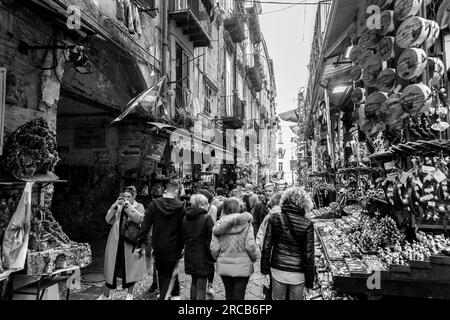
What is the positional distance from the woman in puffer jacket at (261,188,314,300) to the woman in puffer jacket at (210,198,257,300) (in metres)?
0.33

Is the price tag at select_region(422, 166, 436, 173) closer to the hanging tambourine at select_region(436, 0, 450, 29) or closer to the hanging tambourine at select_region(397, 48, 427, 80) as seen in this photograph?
the hanging tambourine at select_region(397, 48, 427, 80)

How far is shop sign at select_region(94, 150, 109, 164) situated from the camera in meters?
9.46

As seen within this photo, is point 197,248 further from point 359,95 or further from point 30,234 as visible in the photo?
point 359,95

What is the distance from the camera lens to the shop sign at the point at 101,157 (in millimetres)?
9461

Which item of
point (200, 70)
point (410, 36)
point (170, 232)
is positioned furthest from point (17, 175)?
point (200, 70)

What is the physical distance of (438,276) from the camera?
3.36m

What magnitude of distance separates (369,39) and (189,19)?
736cm

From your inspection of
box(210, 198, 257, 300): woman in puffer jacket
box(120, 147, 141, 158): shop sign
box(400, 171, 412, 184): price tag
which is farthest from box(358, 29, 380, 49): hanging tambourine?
box(120, 147, 141, 158): shop sign

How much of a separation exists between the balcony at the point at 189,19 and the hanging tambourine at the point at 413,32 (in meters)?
8.13

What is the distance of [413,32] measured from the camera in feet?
13.6

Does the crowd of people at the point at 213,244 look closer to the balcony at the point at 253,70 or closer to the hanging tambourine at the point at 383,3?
the hanging tambourine at the point at 383,3

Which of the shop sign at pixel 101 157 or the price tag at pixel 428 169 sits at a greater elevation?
the shop sign at pixel 101 157

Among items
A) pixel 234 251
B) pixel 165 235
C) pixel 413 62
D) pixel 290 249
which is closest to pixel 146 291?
pixel 165 235

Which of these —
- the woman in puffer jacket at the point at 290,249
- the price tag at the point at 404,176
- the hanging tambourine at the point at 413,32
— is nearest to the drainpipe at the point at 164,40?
the hanging tambourine at the point at 413,32
